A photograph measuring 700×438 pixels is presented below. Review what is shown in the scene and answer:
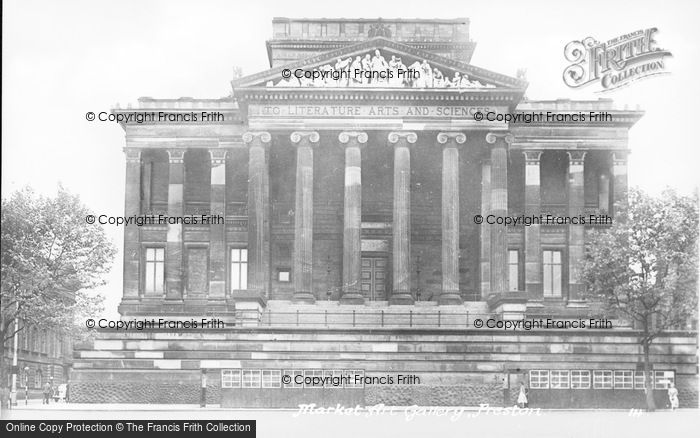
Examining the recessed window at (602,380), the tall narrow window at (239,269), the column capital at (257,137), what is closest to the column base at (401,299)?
the column capital at (257,137)

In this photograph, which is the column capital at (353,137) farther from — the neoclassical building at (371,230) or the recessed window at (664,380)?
the recessed window at (664,380)

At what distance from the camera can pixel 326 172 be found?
70.4 metres

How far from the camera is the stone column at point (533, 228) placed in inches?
2781

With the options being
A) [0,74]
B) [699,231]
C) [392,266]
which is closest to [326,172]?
[392,266]

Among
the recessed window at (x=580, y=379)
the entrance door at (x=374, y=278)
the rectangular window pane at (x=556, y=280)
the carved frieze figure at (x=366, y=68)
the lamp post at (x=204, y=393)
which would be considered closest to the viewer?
the lamp post at (x=204, y=393)

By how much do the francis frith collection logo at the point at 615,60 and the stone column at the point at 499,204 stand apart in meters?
17.8

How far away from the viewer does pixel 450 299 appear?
6400cm

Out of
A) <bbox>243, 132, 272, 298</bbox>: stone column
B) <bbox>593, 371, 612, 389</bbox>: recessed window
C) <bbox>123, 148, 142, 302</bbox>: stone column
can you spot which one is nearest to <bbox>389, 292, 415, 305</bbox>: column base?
<bbox>243, 132, 272, 298</bbox>: stone column

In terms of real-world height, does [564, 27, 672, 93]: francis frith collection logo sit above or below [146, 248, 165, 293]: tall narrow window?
above

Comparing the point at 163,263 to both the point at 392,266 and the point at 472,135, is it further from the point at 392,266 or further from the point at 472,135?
the point at 472,135

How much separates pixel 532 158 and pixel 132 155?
78.8 ft

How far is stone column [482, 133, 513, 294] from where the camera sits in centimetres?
6431

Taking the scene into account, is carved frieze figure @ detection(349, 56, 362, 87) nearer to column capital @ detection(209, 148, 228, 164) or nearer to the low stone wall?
column capital @ detection(209, 148, 228, 164)

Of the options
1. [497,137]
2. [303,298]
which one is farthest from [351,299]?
[497,137]
